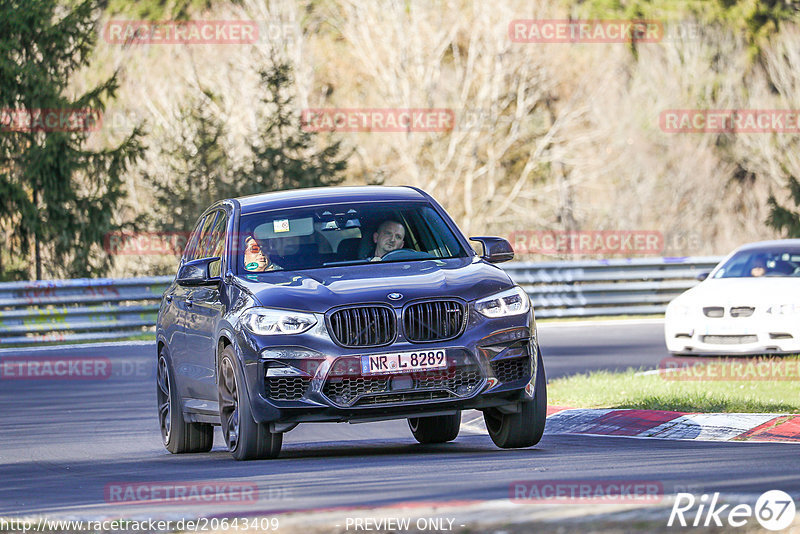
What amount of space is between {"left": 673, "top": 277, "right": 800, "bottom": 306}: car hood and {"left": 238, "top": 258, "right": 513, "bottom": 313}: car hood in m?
8.39

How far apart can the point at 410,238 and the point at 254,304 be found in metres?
1.59

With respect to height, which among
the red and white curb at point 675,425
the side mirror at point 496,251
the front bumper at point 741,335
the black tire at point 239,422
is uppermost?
the side mirror at point 496,251

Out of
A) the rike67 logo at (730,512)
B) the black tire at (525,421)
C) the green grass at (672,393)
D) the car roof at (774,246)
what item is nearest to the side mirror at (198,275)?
the black tire at (525,421)

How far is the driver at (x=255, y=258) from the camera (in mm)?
10430

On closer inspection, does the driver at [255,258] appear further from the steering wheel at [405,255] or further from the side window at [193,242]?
the side window at [193,242]

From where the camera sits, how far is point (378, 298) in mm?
9492

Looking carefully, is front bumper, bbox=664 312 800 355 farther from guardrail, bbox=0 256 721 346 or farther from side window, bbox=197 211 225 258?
guardrail, bbox=0 256 721 346

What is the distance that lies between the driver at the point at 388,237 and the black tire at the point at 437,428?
1546 mm

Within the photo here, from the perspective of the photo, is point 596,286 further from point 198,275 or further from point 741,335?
point 198,275

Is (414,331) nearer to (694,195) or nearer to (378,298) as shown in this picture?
(378,298)

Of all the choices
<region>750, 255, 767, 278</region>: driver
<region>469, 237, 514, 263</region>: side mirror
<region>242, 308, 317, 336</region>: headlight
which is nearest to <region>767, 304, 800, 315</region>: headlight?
<region>750, 255, 767, 278</region>: driver

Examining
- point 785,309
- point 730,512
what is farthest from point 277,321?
point 785,309

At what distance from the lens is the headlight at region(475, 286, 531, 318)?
9.67m

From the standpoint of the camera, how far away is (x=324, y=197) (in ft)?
36.3
